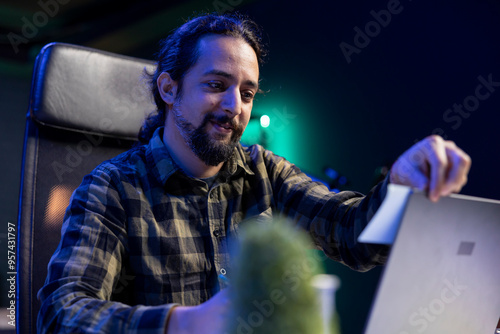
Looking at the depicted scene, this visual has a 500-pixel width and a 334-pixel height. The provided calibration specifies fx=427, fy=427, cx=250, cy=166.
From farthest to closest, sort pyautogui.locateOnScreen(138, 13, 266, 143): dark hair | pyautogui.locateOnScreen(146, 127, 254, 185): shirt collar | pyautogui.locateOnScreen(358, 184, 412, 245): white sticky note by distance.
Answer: pyautogui.locateOnScreen(138, 13, 266, 143): dark hair
pyautogui.locateOnScreen(146, 127, 254, 185): shirt collar
pyautogui.locateOnScreen(358, 184, 412, 245): white sticky note

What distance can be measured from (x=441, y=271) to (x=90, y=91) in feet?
3.31

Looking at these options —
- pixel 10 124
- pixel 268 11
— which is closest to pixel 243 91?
pixel 268 11

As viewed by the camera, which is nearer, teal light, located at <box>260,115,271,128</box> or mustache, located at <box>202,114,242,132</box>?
mustache, located at <box>202,114,242,132</box>

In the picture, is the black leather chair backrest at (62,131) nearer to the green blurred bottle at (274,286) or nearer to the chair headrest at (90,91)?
the chair headrest at (90,91)

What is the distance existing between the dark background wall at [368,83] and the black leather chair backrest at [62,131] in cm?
92

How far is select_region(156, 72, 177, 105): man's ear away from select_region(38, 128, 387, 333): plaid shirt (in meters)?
0.09

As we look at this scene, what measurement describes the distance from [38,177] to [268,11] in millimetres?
1583

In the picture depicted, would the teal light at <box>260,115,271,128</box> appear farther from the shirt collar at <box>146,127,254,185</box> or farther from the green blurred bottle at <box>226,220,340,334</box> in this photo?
the green blurred bottle at <box>226,220,340,334</box>

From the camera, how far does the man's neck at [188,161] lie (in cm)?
106

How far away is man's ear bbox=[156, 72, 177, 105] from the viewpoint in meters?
1.13

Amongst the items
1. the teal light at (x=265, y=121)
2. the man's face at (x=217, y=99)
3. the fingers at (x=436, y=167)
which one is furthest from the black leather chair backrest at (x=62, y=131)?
the teal light at (x=265, y=121)

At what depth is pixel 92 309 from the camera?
601 millimetres

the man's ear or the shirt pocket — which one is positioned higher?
the man's ear

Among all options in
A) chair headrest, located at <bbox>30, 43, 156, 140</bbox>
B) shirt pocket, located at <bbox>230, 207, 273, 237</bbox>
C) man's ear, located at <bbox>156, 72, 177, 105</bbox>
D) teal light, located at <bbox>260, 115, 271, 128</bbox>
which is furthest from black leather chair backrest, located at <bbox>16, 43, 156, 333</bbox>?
teal light, located at <bbox>260, 115, 271, 128</bbox>
